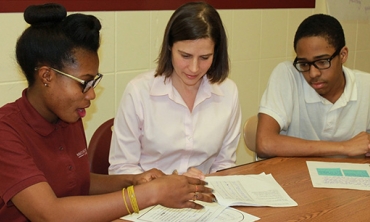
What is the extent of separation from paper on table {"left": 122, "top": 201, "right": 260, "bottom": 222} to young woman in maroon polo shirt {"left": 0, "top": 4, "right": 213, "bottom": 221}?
3 centimetres

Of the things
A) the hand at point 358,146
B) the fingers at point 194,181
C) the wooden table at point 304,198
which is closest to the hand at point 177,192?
the fingers at point 194,181

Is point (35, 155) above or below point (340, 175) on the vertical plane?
above

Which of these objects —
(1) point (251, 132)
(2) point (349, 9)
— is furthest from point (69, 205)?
(2) point (349, 9)

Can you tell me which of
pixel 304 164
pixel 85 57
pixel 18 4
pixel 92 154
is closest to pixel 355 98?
pixel 304 164

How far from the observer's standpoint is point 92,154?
227 cm

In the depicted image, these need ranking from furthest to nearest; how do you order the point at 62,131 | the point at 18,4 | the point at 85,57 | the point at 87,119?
the point at 87,119, the point at 18,4, the point at 62,131, the point at 85,57

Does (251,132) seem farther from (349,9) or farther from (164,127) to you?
(349,9)

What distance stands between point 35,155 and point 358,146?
1.43m

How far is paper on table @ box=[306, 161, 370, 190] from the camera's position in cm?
203

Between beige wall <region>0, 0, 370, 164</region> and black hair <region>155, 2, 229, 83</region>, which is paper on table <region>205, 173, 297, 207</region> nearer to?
black hair <region>155, 2, 229, 83</region>

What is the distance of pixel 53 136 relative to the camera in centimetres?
175

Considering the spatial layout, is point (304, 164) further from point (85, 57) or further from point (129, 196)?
point (85, 57)

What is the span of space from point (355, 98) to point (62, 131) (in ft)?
4.95

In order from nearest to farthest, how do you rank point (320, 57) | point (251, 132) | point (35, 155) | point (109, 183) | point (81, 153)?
point (35, 155) < point (81, 153) < point (109, 183) < point (320, 57) < point (251, 132)
